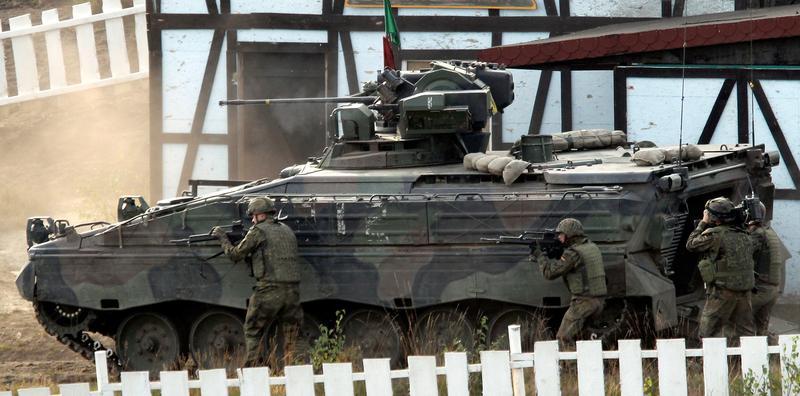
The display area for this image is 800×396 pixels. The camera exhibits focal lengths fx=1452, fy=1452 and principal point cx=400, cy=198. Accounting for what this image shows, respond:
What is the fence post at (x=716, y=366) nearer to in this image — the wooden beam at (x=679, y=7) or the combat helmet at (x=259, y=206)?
the combat helmet at (x=259, y=206)

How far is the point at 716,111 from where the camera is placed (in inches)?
697

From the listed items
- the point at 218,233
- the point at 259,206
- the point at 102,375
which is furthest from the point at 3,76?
the point at 102,375

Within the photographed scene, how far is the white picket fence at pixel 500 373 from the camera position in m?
9.09

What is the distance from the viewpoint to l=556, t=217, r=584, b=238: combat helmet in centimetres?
1215

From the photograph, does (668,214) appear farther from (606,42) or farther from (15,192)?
(15,192)

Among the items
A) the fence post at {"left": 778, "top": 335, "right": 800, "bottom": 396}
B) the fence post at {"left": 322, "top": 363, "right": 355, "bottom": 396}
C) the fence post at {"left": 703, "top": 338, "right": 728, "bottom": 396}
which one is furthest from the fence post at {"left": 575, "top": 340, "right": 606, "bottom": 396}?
the fence post at {"left": 322, "top": 363, "right": 355, "bottom": 396}

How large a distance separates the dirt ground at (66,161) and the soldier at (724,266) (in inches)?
319

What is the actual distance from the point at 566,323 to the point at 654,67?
6.55 meters

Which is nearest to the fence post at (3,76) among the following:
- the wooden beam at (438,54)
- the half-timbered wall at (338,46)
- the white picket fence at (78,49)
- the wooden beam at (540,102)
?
the white picket fence at (78,49)

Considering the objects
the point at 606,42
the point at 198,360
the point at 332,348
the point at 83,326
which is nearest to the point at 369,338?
the point at 332,348

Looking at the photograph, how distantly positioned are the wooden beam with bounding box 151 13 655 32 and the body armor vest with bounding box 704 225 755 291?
7653mm

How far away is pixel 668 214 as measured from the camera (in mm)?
12703

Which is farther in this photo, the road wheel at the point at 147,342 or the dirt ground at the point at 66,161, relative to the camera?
the dirt ground at the point at 66,161

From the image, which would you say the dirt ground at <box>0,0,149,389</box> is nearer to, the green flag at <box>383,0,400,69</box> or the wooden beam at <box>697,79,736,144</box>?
the green flag at <box>383,0,400,69</box>
